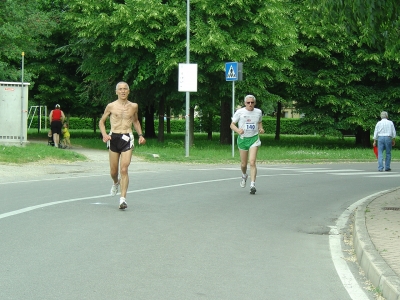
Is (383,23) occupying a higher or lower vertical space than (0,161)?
higher

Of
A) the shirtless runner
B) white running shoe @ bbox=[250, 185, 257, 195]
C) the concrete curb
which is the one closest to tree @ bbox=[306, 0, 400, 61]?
white running shoe @ bbox=[250, 185, 257, 195]

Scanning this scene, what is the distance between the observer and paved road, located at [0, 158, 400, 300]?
7.10 metres

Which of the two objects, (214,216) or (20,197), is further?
(20,197)

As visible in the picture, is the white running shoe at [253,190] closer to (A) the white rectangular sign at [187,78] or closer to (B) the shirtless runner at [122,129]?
(B) the shirtless runner at [122,129]

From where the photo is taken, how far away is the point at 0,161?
22.6 meters

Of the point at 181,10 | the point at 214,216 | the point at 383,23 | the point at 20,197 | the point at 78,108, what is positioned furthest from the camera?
the point at 78,108

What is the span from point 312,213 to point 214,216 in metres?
1.77

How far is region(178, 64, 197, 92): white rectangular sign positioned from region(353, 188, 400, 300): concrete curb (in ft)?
59.7

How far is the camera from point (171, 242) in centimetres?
955

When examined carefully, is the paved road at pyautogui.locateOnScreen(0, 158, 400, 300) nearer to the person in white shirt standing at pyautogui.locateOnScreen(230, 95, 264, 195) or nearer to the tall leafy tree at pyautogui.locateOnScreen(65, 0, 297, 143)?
the person in white shirt standing at pyautogui.locateOnScreen(230, 95, 264, 195)

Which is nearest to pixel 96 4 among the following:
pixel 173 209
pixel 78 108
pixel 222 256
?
pixel 78 108

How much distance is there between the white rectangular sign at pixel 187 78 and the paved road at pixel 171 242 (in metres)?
10.8

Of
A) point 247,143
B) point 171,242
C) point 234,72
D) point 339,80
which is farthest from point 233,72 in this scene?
point 171,242

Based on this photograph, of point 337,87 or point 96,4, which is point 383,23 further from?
point 337,87
